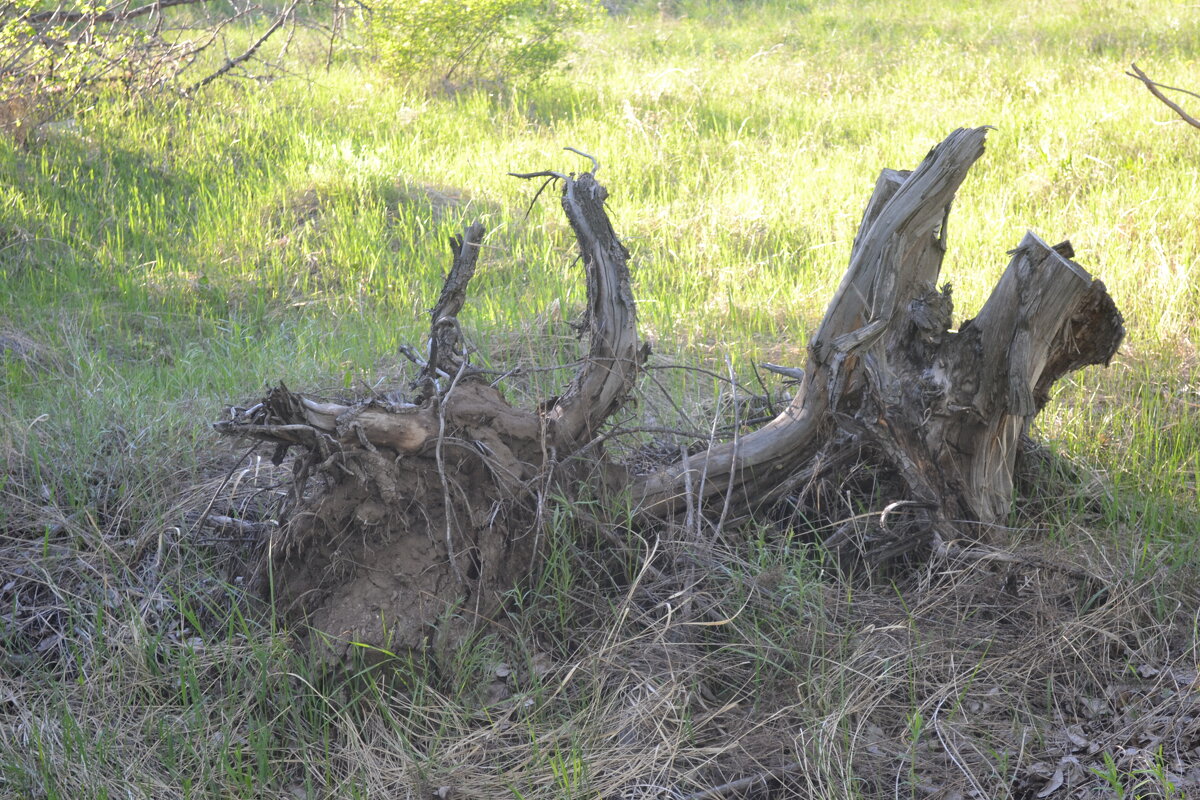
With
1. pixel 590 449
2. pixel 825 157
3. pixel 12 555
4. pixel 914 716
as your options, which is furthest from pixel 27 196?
pixel 914 716

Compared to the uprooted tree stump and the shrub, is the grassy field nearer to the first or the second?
the uprooted tree stump

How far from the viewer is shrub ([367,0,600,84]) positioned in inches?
363

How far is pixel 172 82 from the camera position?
8.44m

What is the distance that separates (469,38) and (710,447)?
739 cm

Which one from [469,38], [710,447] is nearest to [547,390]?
[710,447]

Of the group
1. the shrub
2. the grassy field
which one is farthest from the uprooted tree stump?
the shrub

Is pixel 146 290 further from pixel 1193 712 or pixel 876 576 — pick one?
pixel 1193 712

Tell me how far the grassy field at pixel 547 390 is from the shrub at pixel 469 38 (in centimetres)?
41

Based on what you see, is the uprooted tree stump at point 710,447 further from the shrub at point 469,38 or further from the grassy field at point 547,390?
the shrub at point 469,38

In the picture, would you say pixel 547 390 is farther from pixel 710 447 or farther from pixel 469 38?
pixel 469 38

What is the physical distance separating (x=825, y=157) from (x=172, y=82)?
5.49 metres

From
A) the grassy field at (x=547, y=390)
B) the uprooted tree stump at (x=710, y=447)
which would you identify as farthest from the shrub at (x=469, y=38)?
the uprooted tree stump at (x=710, y=447)

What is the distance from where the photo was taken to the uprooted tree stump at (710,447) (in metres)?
2.85

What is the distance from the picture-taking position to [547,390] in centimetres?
440
